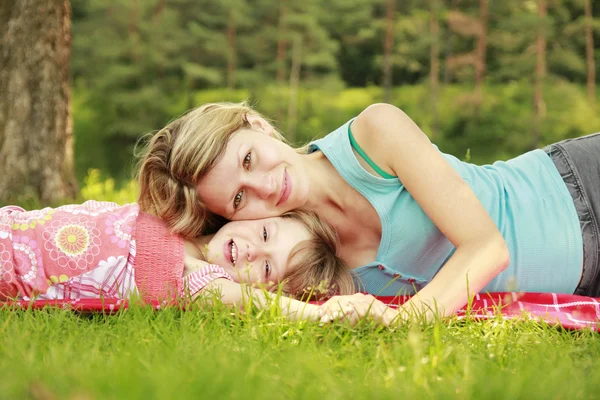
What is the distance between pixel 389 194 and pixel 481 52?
13430mm

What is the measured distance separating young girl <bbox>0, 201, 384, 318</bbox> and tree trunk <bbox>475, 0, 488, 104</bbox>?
13030 millimetres

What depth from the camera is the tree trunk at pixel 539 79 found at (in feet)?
46.1

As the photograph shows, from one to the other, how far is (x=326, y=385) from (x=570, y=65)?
14890mm

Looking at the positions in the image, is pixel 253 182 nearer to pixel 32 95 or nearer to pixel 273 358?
pixel 273 358

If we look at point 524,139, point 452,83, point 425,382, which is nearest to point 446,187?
point 425,382

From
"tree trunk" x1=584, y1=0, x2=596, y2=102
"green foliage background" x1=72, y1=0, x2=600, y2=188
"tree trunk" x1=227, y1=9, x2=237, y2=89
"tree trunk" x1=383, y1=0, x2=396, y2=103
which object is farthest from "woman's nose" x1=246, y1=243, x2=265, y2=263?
"tree trunk" x1=584, y1=0, x2=596, y2=102

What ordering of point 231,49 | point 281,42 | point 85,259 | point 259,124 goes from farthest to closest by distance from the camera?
point 281,42 → point 231,49 → point 259,124 → point 85,259

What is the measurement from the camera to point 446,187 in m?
2.51

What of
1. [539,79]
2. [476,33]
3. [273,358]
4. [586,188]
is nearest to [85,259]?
[273,358]

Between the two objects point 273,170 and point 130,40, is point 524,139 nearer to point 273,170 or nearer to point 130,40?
point 130,40

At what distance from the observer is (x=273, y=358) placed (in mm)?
1780

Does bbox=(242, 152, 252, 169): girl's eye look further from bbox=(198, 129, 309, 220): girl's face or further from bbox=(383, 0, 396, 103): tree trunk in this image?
bbox=(383, 0, 396, 103): tree trunk

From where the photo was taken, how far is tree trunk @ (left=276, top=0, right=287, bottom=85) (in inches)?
602

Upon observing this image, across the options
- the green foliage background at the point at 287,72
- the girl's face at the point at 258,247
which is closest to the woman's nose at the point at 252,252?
the girl's face at the point at 258,247
